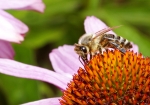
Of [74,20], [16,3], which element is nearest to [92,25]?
[16,3]

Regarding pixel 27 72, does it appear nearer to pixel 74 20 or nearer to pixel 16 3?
pixel 16 3

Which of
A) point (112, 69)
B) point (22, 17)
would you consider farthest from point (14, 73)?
point (22, 17)

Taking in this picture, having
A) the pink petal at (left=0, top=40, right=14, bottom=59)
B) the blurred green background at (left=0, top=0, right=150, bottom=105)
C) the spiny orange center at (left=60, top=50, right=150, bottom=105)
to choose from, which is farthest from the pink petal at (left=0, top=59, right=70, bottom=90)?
the blurred green background at (left=0, top=0, right=150, bottom=105)

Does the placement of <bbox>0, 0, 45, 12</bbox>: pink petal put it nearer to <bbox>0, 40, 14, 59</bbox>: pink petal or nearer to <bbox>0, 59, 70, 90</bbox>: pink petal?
<bbox>0, 40, 14, 59</bbox>: pink petal

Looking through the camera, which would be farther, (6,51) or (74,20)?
(74,20)

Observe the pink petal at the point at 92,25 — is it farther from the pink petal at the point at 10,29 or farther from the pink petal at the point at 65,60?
the pink petal at the point at 10,29

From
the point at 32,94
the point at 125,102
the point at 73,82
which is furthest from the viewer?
the point at 32,94

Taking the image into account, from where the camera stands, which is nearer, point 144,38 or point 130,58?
point 130,58

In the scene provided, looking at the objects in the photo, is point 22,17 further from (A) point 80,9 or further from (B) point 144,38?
(B) point 144,38
